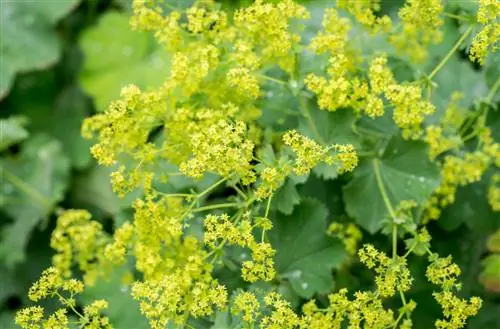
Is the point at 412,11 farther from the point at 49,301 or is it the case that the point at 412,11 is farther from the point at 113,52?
the point at 113,52

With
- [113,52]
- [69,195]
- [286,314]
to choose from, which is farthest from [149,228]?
[113,52]

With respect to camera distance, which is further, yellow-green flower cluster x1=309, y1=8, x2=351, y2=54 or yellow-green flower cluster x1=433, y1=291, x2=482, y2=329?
yellow-green flower cluster x1=309, y1=8, x2=351, y2=54

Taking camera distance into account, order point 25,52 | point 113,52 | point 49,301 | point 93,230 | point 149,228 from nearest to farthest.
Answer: point 149,228 → point 93,230 → point 49,301 → point 25,52 → point 113,52

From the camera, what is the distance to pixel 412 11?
1.37 meters

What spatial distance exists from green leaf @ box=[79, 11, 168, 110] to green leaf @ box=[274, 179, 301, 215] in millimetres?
1152

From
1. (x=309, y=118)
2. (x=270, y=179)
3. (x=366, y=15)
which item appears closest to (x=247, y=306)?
(x=270, y=179)

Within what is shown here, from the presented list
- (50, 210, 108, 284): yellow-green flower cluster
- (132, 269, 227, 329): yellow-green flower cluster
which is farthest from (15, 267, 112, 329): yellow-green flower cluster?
(50, 210, 108, 284): yellow-green flower cluster

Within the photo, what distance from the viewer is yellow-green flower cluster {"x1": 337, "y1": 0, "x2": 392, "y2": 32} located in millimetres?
1426

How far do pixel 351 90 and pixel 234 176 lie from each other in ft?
0.88

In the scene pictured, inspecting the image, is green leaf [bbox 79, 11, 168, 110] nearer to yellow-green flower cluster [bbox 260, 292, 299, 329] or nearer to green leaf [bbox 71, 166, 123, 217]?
green leaf [bbox 71, 166, 123, 217]

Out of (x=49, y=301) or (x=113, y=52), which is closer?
(x=49, y=301)

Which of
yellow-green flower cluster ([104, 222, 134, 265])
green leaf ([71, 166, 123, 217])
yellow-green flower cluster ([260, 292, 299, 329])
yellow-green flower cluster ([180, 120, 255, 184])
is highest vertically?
yellow-green flower cluster ([180, 120, 255, 184])

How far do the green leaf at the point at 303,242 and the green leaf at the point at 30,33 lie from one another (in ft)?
3.79

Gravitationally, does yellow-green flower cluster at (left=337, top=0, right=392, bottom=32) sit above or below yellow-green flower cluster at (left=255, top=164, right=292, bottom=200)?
above
